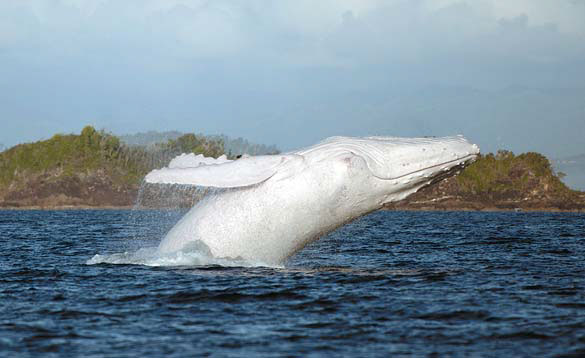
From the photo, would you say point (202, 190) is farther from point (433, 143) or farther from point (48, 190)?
point (48, 190)

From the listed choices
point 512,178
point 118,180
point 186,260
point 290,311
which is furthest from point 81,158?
point 290,311

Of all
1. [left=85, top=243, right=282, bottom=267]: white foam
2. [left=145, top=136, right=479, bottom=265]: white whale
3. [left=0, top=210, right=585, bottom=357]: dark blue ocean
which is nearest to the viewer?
[left=0, top=210, right=585, bottom=357]: dark blue ocean

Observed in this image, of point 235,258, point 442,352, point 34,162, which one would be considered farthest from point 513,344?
point 34,162

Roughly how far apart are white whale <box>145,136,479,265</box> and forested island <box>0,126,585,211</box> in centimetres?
11709

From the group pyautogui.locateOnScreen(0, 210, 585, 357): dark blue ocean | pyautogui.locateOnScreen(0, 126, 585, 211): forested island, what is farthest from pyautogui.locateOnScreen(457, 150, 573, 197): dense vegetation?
pyautogui.locateOnScreen(0, 210, 585, 357): dark blue ocean

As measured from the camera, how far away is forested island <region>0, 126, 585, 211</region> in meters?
136

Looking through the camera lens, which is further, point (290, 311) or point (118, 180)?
point (118, 180)

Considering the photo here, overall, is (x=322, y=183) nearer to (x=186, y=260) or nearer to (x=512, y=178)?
(x=186, y=260)

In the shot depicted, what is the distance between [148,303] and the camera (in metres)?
12.3

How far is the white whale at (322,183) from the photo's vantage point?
13961 millimetres

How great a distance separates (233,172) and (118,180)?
440ft

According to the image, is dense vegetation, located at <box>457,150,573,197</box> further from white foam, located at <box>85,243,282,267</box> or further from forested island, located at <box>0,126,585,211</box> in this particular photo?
white foam, located at <box>85,243,282,267</box>

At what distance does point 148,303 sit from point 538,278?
772 centimetres

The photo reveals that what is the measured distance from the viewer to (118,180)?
144500 mm
